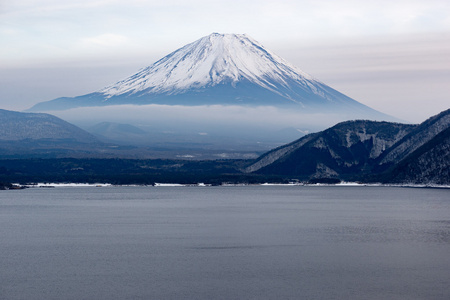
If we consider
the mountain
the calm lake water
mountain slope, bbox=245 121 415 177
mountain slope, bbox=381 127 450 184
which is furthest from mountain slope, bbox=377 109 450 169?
the calm lake water

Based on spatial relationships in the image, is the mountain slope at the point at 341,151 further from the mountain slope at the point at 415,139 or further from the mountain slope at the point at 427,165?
the mountain slope at the point at 427,165

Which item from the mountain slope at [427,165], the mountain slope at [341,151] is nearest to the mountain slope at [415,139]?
the mountain slope at [341,151]

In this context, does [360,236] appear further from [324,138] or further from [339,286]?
[324,138]

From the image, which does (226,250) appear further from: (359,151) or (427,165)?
(359,151)

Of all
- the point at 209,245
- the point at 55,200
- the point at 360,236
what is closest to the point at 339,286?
the point at 209,245

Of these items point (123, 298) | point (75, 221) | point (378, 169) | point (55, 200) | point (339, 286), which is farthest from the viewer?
point (378, 169)

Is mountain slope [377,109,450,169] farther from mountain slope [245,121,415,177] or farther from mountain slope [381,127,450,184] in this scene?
mountain slope [381,127,450,184]

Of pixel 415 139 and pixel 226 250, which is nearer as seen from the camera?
pixel 226 250

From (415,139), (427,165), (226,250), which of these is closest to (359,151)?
(415,139)
